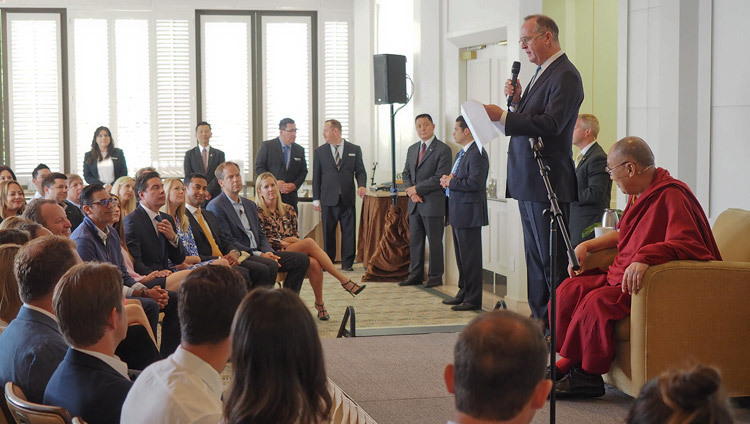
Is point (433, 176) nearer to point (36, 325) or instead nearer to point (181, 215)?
point (181, 215)

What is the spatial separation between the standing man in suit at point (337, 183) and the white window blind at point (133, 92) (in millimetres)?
2649

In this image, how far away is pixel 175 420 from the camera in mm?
1887

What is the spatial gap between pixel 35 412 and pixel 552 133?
2.77 m

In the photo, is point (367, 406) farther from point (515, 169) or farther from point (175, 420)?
point (175, 420)

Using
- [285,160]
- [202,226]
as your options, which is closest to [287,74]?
[285,160]

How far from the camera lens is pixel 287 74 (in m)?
11.6

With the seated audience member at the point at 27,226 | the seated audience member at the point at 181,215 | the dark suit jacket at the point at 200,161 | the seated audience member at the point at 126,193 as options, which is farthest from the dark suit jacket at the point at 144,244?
the dark suit jacket at the point at 200,161

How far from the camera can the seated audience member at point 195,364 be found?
1906 millimetres

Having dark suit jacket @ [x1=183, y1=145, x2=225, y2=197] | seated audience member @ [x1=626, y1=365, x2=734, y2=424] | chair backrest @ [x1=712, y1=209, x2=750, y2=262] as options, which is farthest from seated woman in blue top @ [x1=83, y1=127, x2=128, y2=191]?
seated audience member @ [x1=626, y1=365, x2=734, y2=424]

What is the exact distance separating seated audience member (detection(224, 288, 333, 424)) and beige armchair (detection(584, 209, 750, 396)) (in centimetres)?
223

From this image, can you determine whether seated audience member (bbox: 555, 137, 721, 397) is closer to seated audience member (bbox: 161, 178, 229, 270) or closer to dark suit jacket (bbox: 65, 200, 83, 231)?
seated audience member (bbox: 161, 178, 229, 270)

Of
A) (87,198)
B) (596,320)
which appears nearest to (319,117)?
(87,198)

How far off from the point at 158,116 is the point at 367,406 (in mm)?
8447

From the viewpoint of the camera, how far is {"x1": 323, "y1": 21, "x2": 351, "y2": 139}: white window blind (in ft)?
38.1
